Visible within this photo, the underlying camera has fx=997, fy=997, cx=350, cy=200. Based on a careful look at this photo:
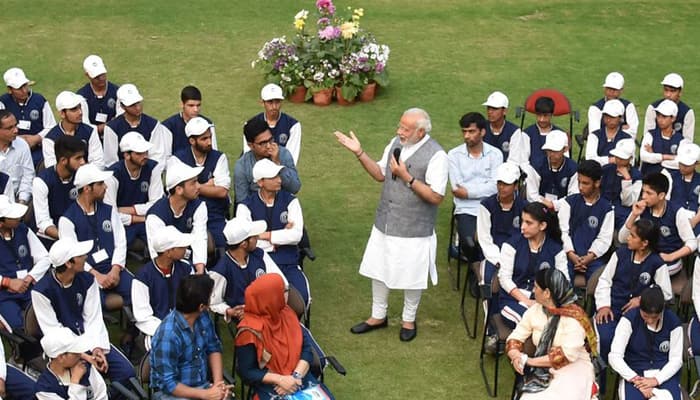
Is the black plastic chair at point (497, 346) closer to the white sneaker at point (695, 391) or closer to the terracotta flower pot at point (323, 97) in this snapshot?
the white sneaker at point (695, 391)

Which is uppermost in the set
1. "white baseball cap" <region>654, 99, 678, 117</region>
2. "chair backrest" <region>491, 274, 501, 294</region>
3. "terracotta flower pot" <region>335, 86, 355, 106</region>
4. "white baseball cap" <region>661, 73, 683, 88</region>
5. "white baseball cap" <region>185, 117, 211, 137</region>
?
"white baseball cap" <region>661, 73, 683, 88</region>

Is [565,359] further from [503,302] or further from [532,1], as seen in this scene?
[532,1]

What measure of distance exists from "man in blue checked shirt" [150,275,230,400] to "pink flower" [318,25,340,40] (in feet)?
24.6

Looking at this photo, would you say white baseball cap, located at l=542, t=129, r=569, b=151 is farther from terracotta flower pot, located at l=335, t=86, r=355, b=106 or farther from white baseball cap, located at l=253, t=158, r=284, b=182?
terracotta flower pot, located at l=335, t=86, r=355, b=106

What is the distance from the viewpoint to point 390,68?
14922 mm

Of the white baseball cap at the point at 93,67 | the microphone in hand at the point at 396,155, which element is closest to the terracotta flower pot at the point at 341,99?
the white baseball cap at the point at 93,67

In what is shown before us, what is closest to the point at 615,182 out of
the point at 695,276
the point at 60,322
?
the point at 695,276

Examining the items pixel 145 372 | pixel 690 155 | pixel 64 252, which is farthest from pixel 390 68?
pixel 145 372

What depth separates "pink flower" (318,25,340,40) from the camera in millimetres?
13391

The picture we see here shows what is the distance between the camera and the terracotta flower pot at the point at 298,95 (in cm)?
1356

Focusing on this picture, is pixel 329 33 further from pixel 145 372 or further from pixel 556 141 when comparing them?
pixel 145 372

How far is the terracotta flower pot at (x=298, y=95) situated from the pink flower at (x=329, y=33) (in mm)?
739

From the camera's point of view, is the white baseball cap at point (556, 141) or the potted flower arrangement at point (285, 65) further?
the potted flower arrangement at point (285, 65)

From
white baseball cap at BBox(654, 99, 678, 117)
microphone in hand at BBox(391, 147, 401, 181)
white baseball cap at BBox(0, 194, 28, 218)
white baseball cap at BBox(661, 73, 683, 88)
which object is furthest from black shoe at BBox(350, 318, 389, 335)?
white baseball cap at BBox(661, 73, 683, 88)
